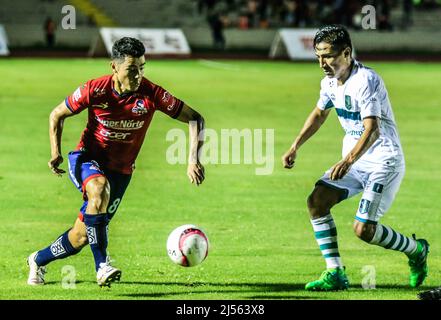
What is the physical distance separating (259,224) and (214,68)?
89.2 feet

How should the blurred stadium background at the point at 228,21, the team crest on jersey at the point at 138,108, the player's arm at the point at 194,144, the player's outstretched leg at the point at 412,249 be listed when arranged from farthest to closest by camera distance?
the blurred stadium background at the point at 228,21, the player's outstretched leg at the point at 412,249, the team crest on jersey at the point at 138,108, the player's arm at the point at 194,144

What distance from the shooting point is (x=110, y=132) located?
9891 mm

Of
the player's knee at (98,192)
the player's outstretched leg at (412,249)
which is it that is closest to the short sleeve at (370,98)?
the player's outstretched leg at (412,249)

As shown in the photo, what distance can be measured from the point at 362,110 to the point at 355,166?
671 mm

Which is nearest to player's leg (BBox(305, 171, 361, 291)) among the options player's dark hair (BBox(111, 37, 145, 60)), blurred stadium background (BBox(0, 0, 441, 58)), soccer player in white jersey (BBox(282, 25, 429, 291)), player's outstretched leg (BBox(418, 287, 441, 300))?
soccer player in white jersey (BBox(282, 25, 429, 291))

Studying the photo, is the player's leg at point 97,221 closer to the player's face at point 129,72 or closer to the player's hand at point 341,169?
the player's face at point 129,72

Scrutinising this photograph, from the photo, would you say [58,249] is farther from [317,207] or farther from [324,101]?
[324,101]

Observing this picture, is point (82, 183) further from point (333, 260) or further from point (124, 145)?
point (333, 260)

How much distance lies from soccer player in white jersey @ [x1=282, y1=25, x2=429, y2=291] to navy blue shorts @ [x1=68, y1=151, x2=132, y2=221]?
174cm

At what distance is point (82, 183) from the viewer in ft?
31.2

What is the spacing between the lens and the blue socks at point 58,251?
9797 mm

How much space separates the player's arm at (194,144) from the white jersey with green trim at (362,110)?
48.3 inches

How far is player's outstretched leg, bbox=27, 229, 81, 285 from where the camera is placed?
9805mm
